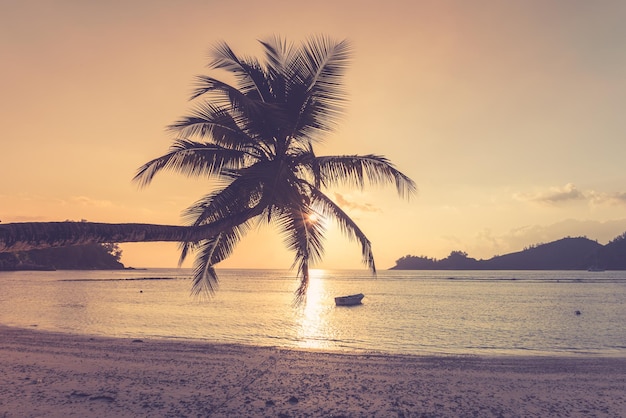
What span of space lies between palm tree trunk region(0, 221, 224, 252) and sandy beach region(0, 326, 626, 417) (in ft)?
13.1

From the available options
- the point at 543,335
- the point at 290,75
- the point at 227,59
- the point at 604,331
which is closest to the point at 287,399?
the point at 290,75

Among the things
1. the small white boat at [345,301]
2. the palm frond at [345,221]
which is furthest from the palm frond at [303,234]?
the small white boat at [345,301]

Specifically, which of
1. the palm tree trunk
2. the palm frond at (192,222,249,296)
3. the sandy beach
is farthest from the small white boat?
the palm tree trunk

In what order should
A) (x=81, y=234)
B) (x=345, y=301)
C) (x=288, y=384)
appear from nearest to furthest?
(x=81, y=234) < (x=288, y=384) < (x=345, y=301)

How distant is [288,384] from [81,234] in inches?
306

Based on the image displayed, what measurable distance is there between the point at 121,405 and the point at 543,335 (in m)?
29.3

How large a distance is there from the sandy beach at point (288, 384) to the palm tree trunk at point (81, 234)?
4001 mm

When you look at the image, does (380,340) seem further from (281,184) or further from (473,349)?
(281,184)

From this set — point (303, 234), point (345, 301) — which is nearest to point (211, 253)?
point (303, 234)

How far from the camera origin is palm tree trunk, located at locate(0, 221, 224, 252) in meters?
6.09

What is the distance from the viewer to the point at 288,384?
12.4 m

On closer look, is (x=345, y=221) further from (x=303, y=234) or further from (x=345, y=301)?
(x=345, y=301)

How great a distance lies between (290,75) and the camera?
11656 mm

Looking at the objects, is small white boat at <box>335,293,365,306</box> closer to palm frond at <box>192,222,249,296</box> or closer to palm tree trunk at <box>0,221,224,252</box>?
palm frond at <box>192,222,249,296</box>
